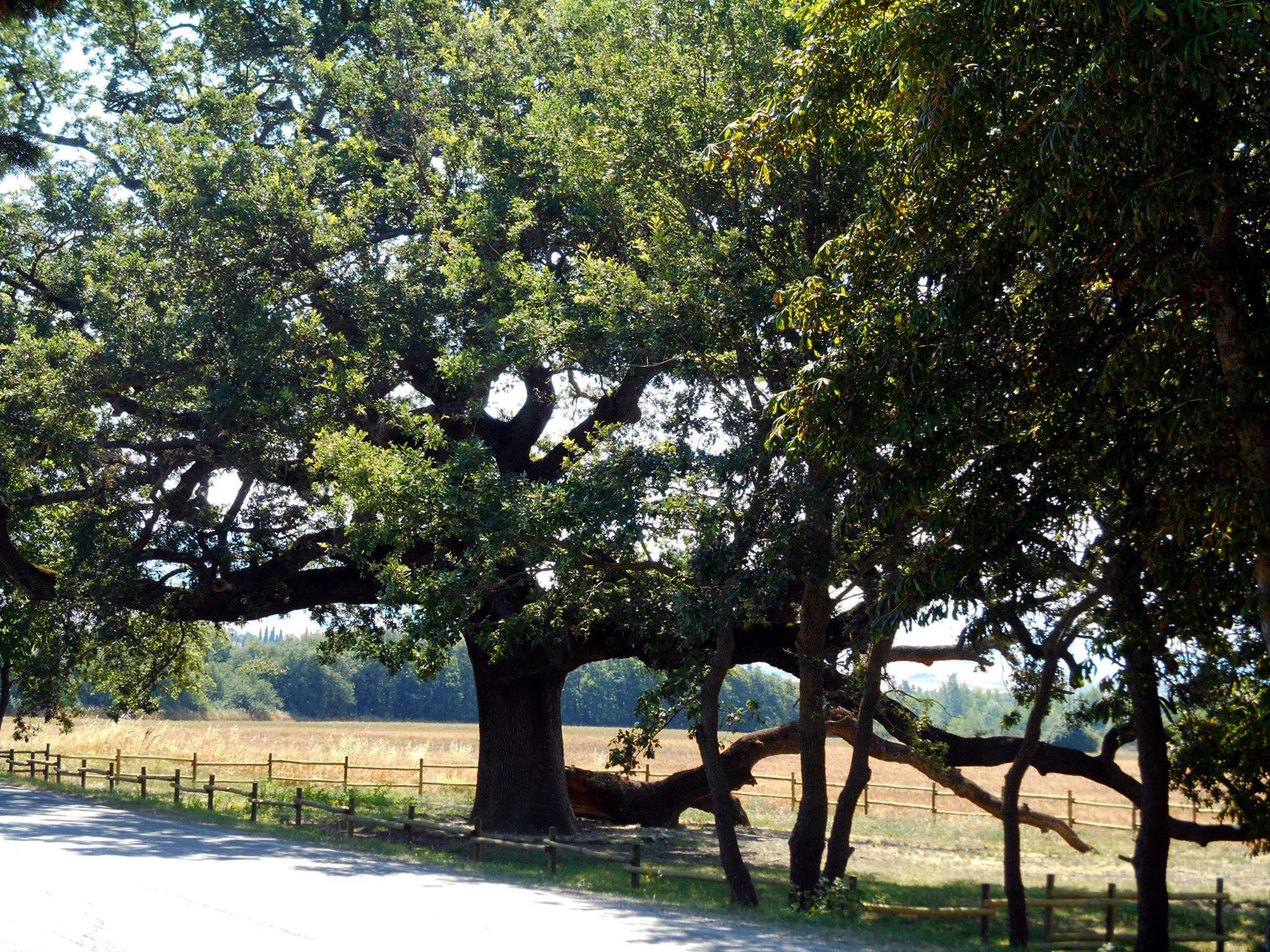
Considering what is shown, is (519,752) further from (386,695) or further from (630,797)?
(386,695)

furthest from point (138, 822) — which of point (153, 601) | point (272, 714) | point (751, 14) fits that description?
point (272, 714)

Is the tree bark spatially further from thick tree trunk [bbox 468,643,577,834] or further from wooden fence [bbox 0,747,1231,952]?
wooden fence [bbox 0,747,1231,952]

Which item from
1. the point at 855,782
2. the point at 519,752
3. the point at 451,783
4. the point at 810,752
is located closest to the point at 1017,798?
the point at 855,782

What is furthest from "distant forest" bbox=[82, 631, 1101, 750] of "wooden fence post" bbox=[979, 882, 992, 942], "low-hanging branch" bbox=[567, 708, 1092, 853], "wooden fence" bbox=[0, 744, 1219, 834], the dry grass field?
"wooden fence post" bbox=[979, 882, 992, 942]

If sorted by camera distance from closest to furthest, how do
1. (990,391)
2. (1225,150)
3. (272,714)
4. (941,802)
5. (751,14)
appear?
(1225,150) < (990,391) < (751,14) < (941,802) < (272,714)

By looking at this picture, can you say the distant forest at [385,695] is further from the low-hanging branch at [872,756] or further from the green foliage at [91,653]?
the low-hanging branch at [872,756]

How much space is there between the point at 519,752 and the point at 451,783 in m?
12.4

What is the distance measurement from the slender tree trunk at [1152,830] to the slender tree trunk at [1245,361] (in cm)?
412

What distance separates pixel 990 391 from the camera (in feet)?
34.2

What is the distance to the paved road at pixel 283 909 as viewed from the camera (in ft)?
33.6

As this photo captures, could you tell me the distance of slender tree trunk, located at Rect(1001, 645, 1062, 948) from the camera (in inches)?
506

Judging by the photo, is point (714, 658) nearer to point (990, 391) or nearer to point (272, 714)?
point (990, 391)

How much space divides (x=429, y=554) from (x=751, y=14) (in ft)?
38.2

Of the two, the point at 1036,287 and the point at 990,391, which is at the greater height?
the point at 1036,287
